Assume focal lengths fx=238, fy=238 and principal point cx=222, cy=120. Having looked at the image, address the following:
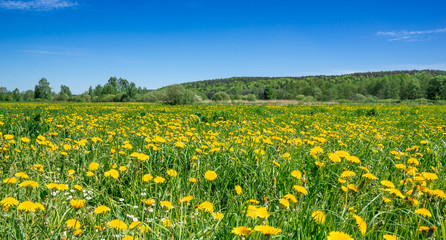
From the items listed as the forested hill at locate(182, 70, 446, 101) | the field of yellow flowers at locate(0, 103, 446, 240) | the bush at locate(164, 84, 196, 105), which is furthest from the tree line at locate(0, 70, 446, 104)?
the field of yellow flowers at locate(0, 103, 446, 240)

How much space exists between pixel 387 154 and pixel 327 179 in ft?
5.26

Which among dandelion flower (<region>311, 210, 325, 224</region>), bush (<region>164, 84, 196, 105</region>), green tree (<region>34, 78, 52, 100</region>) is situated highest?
green tree (<region>34, 78, 52, 100</region>)

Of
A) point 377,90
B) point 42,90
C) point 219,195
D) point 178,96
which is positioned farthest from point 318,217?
point 42,90

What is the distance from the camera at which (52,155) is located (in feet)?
9.50

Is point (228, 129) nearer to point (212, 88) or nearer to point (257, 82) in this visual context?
point (212, 88)

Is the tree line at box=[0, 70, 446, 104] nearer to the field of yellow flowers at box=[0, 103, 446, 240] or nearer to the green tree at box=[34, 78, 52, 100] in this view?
the green tree at box=[34, 78, 52, 100]

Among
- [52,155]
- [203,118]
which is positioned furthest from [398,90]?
[52,155]

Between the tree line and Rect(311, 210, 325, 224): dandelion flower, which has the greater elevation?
the tree line

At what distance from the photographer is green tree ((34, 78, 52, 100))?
92.8m

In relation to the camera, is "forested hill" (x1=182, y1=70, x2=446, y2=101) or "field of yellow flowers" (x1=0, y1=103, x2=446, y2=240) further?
"forested hill" (x1=182, y1=70, x2=446, y2=101)

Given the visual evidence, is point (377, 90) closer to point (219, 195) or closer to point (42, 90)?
point (219, 195)

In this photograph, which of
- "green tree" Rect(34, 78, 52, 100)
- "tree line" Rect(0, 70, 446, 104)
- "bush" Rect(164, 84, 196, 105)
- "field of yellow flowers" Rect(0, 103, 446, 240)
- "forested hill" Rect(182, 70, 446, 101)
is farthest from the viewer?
"green tree" Rect(34, 78, 52, 100)

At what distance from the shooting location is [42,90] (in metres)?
93.2

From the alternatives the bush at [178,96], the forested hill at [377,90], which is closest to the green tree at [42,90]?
the forested hill at [377,90]
